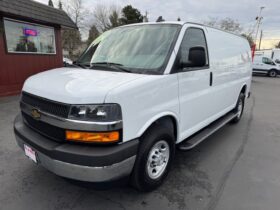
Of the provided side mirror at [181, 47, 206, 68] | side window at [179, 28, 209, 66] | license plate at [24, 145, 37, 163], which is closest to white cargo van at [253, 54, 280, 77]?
side window at [179, 28, 209, 66]

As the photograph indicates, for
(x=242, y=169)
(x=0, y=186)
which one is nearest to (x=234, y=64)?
(x=242, y=169)

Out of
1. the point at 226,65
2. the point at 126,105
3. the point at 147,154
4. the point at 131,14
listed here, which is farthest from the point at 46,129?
the point at 131,14

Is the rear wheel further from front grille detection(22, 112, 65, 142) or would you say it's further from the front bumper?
front grille detection(22, 112, 65, 142)

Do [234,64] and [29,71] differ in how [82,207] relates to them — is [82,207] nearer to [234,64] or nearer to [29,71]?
[234,64]

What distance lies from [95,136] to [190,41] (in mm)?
2019

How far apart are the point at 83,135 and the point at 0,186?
1760 mm

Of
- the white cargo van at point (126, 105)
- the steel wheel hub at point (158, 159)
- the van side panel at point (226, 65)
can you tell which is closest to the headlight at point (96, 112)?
the white cargo van at point (126, 105)

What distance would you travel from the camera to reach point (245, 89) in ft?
18.9

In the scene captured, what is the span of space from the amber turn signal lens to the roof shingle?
24.7 ft

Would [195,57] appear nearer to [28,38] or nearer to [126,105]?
[126,105]

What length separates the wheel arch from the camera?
7.50ft

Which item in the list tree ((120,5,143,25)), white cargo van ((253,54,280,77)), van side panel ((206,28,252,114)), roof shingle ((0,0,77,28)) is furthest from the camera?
tree ((120,5,143,25))

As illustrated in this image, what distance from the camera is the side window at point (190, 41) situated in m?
2.84

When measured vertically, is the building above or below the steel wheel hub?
above
